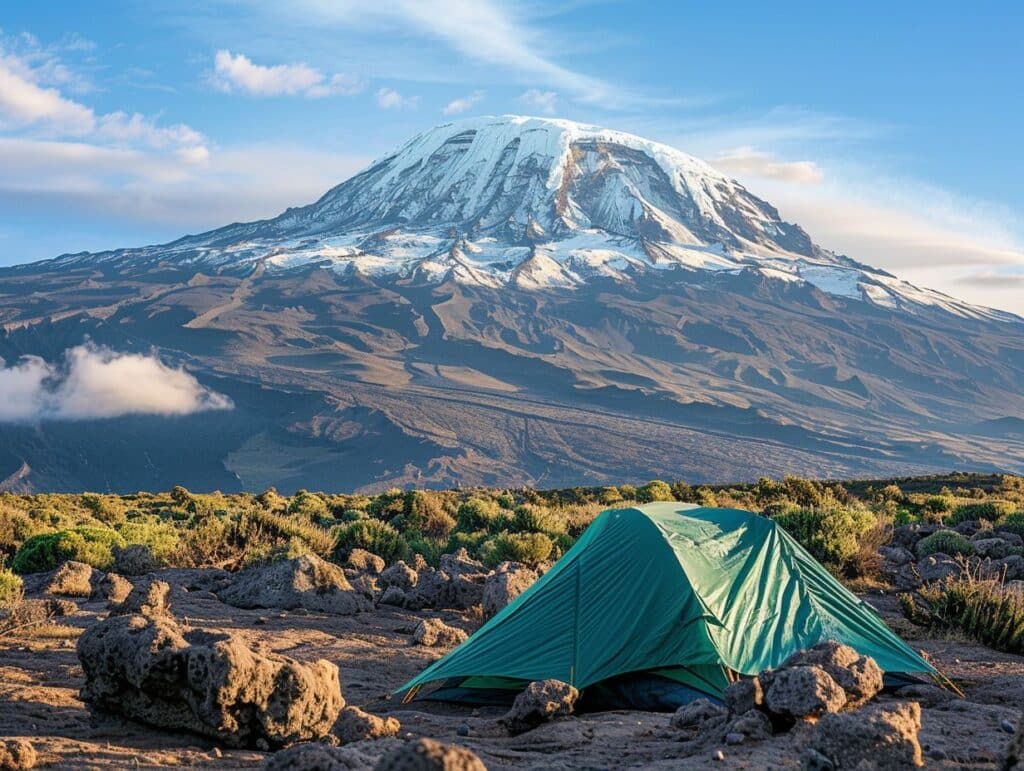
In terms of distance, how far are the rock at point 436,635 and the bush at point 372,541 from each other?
4669 millimetres

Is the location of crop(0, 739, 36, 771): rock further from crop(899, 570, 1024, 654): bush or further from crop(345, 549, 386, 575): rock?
crop(345, 549, 386, 575): rock

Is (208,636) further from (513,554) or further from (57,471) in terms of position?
(57,471)

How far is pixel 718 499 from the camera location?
21453 mm

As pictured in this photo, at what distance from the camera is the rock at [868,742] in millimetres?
3879

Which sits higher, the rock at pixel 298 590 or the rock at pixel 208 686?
the rock at pixel 208 686

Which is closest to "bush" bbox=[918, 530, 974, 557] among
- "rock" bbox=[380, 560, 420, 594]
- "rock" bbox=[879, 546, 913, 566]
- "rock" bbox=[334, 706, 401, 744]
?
"rock" bbox=[879, 546, 913, 566]

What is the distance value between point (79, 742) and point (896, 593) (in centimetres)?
888

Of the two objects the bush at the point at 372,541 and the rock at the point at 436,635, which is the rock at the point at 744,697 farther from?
the bush at the point at 372,541

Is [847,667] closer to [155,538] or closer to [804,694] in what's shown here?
[804,694]

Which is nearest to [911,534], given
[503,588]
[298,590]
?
[503,588]

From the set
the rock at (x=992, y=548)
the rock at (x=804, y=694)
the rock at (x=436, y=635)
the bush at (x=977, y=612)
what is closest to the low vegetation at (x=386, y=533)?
the rock at (x=992, y=548)

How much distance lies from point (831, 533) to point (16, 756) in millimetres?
10239

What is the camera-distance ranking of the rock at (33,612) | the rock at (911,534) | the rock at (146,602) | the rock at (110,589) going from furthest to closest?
the rock at (911,534) < the rock at (110,589) < the rock at (146,602) < the rock at (33,612)

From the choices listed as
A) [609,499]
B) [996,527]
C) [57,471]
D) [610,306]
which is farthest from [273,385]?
[996,527]
